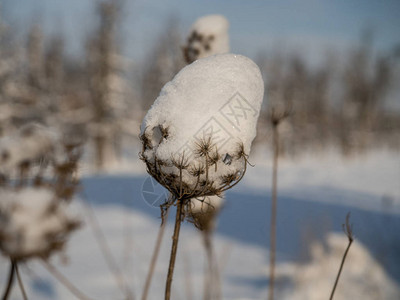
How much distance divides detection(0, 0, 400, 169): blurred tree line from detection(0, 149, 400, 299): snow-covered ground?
7.93 metres

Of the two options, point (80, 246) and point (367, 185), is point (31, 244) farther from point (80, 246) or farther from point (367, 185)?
point (367, 185)

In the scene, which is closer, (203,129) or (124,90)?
(203,129)

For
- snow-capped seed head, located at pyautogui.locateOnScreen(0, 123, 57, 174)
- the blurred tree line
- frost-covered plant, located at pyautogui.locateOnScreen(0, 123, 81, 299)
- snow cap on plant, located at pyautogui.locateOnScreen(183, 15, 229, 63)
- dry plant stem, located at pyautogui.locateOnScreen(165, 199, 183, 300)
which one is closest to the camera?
dry plant stem, located at pyautogui.locateOnScreen(165, 199, 183, 300)

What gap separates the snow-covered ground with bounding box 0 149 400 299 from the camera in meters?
4.73

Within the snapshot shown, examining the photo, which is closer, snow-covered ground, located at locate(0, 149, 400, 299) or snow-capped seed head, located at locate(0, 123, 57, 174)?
snow-capped seed head, located at locate(0, 123, 57, 174)

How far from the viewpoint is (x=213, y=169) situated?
1.22 metres

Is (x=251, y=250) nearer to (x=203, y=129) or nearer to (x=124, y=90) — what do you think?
(x=203, y=129)

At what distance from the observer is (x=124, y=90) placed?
28.3 m

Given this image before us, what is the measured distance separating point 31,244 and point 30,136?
3.25 feet

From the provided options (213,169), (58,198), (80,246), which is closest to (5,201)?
(58,198)

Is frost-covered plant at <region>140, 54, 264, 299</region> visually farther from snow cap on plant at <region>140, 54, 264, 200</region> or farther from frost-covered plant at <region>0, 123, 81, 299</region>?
frost-covered plant at <region>0, 123, 81, 299</region>

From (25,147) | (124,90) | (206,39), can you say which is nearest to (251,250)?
(206,39)

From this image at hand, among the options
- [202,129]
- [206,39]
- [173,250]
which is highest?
[206,39]

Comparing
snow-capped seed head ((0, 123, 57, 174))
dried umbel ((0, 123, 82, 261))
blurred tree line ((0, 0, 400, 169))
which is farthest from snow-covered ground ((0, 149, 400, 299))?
blurred tree line ((0, 0, 400, 169))
